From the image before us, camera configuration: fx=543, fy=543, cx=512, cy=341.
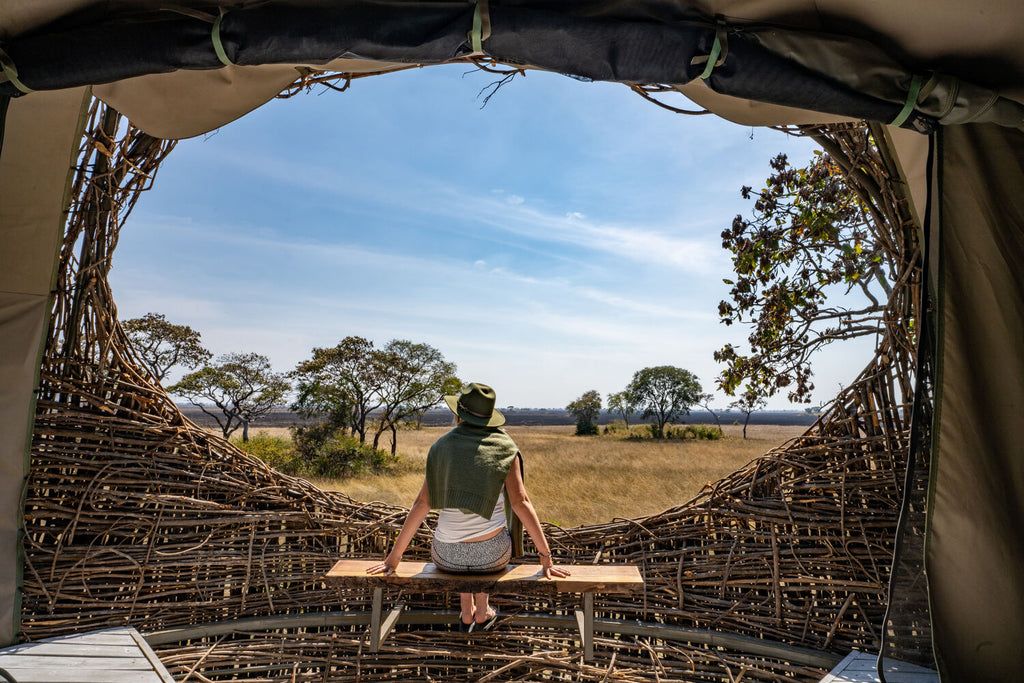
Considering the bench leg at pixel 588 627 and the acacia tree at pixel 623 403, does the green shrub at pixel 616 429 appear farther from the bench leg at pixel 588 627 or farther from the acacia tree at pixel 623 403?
the bench leg at pixel 588 627

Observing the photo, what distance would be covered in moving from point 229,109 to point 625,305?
67087 mm

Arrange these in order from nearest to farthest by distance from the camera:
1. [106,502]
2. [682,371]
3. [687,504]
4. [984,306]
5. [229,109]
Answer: [984,306]
[229,109]
[106,502]
[687,504]
[682,371]

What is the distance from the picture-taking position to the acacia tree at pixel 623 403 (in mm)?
36219

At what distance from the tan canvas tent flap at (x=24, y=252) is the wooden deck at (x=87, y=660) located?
0.55 metres

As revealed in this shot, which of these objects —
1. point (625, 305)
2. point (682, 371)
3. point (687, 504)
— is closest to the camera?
point (687, 504)

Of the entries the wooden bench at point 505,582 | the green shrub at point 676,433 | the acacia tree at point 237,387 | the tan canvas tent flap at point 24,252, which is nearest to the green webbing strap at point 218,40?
the tan canvas tent flap at point 24,252

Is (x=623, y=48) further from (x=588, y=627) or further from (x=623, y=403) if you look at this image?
(x=623, y=403)

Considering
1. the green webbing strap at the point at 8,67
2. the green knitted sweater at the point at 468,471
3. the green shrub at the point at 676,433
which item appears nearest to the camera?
the green webbing strap at the point at 8,67

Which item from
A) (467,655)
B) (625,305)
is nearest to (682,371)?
(625,305)

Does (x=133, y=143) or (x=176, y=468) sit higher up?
(x=133, y=143)

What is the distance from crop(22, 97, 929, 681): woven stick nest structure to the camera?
9.93 feet

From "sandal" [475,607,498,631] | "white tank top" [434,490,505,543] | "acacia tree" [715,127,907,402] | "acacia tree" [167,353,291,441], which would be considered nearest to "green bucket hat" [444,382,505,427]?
"white tank top" [434,490,505,543]

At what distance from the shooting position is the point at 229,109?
8.65 feet

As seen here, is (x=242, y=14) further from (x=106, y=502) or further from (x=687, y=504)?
(x=687, y=504)
